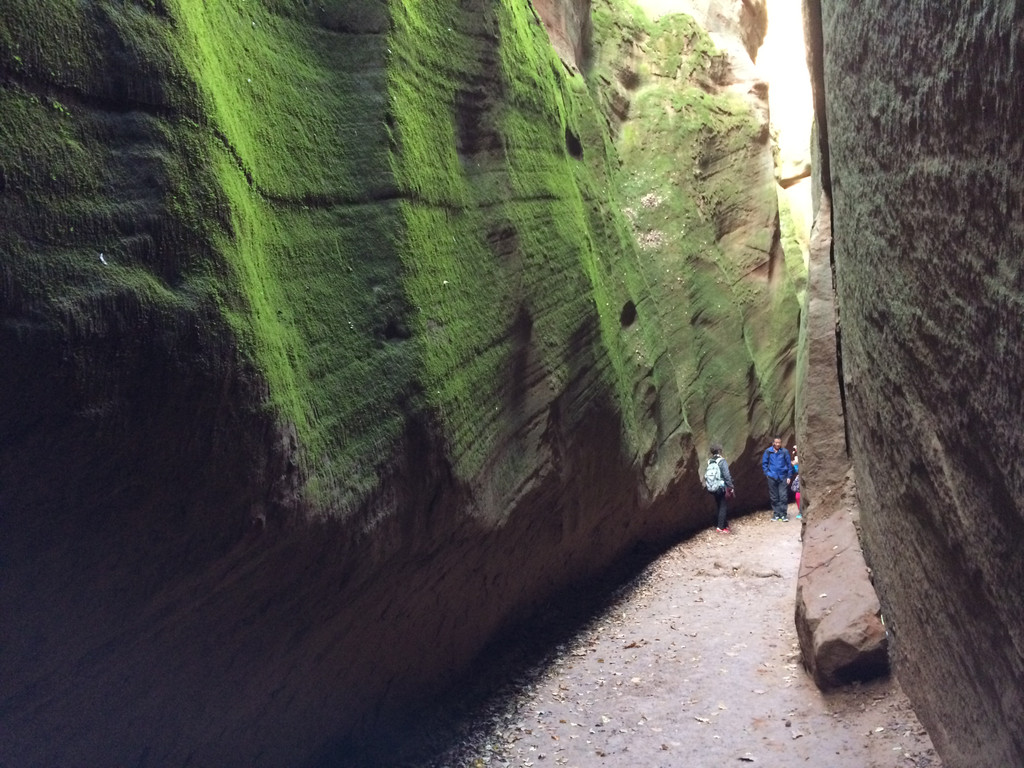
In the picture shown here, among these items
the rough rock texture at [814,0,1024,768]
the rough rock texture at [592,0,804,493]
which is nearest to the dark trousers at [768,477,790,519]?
the rough rock texture at [592,0,804,493]

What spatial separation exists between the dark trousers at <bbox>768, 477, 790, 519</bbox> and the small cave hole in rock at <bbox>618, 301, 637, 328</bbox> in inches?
146

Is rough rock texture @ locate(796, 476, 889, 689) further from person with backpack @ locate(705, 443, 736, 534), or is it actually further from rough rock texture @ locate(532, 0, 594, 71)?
rough rock texture @ locate(532, 0, 594, 71)

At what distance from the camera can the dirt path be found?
16.3 feet

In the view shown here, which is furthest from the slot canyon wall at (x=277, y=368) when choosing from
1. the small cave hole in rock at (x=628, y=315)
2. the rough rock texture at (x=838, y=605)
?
the rough rock texture at (x=838, y=605)

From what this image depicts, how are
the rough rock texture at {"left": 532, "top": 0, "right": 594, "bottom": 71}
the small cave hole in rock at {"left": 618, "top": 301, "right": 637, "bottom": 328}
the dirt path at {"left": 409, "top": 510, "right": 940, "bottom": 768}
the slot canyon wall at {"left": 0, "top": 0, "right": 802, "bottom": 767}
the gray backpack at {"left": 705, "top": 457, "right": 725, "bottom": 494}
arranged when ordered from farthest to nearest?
1. the gray backpack at {"left": 705, "top": 457, "right": 725, "bottom": 494}
2. the rough rock texture at {"left": 532, "top": 0, "right": 594, "bottom": 71}
3. the small cave hole in rock at {"left": 618, "top": 301, "right": 637, "bottom": 328}
4. the dirt path at {"left": 409, "top": 510, "right": 940, "bottom": 768}
5. the slot canyon wall at {"left": 0, "top": 0, "right": 802, "bottom": 767}

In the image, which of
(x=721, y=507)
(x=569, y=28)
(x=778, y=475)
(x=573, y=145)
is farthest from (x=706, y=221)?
(x=573, y=145)

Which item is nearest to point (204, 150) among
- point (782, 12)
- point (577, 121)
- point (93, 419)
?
point (93, 419)

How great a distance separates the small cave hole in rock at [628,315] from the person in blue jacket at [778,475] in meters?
3.46

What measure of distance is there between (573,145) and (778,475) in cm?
555

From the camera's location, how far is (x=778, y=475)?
38.1ft

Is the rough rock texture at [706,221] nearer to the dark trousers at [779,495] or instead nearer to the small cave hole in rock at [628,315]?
the dark trousers at [779,495]

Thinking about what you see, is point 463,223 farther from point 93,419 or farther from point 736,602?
point 736,602

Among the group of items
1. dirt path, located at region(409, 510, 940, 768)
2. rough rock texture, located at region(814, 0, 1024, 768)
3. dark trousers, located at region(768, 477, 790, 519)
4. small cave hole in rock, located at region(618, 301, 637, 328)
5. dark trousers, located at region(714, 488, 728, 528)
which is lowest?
dark trousers, located at region(768, 477, 790, 519)

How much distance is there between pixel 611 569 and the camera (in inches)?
346
